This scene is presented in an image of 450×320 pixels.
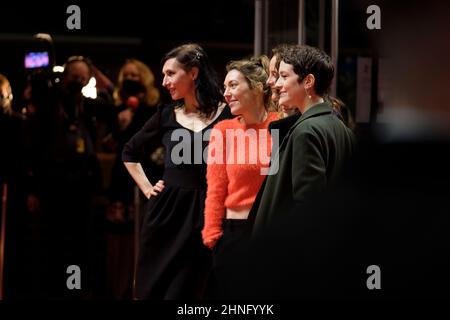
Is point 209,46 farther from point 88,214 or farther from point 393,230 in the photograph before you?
point 393,230

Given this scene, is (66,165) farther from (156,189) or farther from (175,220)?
(175,220)

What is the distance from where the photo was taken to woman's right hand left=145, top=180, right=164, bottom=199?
3.07 metres

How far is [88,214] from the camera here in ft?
11.6

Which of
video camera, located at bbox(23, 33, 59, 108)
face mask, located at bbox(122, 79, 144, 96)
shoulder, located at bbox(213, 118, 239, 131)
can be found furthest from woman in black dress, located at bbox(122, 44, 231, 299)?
video camera, located at bbox(23, 33, 59, 108)

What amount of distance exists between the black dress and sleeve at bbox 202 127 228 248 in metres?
0.16

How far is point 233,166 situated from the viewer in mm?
2758

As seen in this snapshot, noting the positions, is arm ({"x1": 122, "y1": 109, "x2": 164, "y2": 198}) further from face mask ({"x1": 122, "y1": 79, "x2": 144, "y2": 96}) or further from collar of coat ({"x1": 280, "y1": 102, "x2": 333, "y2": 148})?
collar of coat ({"x1": 280, "y1": 102, "x2": 333, "y2": 148})

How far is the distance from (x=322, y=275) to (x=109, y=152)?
259 centimetres

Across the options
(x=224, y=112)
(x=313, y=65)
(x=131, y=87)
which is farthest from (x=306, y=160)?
(x=131, y=87)

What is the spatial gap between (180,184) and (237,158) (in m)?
0.36

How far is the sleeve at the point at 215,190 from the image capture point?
2.80 meters

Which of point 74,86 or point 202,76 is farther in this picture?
point 74,86

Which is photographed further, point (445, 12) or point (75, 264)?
point (75, 264)
